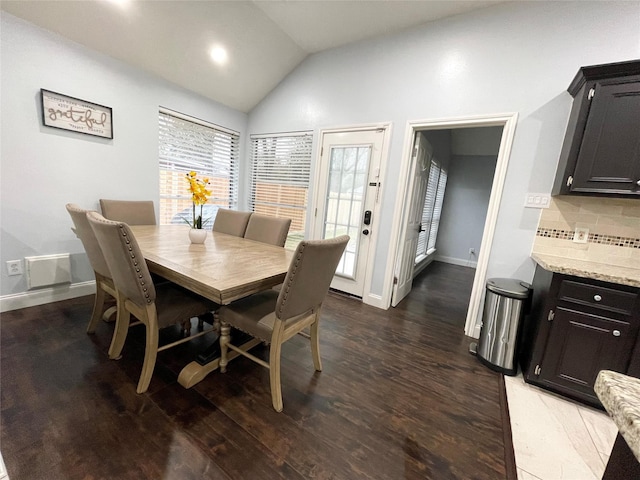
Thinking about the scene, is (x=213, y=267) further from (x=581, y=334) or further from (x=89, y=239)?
(x=581, y=334)

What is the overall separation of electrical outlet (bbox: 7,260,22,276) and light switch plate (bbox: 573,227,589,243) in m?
4.67

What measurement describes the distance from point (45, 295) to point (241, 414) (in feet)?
7.94

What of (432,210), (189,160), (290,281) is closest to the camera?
(290,281)

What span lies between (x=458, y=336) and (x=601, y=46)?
8.25 feet

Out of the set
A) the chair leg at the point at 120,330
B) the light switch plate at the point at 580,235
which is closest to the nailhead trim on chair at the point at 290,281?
the chair leg at the point at 120,330

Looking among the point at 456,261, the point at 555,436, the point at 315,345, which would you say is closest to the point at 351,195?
the point at 315,345

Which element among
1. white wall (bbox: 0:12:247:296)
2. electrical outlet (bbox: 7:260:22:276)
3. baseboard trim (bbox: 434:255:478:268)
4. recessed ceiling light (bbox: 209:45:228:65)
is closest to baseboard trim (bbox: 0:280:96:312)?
white wall (bbox: 0:12:247:296)

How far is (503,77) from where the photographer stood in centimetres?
219

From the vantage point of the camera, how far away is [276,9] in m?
2.54

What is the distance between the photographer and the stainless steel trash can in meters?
1.95

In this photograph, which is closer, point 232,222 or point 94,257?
→ point 94,257

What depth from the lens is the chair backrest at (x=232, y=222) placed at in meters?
2.65

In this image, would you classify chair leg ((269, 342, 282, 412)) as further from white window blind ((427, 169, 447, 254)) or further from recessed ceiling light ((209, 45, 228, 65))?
white window blind ((427, 169, 447, 254))

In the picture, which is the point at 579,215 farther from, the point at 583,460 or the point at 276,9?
the point at 276,9
